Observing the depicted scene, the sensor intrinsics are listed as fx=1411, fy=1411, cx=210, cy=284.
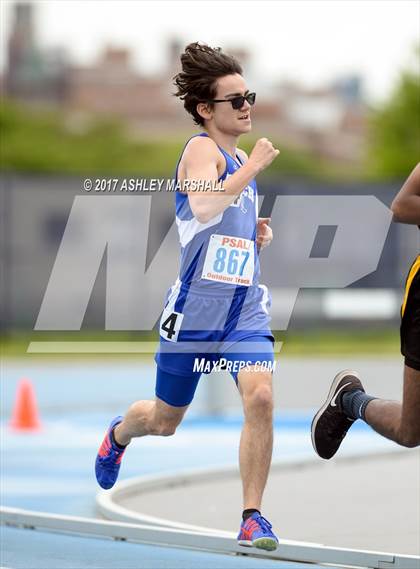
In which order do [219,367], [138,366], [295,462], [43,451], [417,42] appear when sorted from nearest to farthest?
[219,367]
[295,462]
[43,451]
[138,366]
[417,42]

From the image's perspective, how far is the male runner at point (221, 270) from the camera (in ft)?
22.3

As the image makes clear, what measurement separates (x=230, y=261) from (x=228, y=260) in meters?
0.01

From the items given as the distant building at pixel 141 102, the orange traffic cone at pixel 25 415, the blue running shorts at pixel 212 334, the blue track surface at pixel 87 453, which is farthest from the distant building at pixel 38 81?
the blue running shorts at pixel 212 334

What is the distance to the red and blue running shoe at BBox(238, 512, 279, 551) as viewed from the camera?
638cm

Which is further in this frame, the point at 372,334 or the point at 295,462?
the point at 372,334

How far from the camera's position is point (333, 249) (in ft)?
73.0

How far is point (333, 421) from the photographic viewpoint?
782 centimetres

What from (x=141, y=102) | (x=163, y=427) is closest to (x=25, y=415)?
(x=163, y=427)

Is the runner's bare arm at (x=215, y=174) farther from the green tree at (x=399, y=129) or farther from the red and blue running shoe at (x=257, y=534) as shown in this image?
the green tree at (x=399, y=129)

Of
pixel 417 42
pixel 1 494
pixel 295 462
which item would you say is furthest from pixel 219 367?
pixel 417 42

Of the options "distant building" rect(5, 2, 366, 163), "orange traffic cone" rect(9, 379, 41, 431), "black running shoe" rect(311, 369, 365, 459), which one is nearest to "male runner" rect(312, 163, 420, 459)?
"black running shoe" rect(311, 369, 365, 459)

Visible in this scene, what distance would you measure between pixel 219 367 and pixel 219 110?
129 centimetres

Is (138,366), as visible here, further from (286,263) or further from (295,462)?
(295,462)

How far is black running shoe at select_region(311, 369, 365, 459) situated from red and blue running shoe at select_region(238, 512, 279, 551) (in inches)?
49.2
